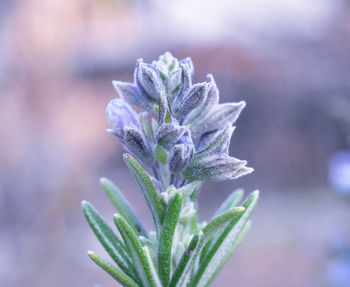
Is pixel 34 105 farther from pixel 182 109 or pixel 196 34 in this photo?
pixel 182 109

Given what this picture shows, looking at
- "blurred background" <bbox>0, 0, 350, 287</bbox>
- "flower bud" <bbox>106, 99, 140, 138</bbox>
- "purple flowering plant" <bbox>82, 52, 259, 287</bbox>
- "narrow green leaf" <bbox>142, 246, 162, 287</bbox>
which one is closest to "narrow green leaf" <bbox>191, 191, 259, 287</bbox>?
"purple flowering plant" <bbox>82, 52, 259, 287</bbox>

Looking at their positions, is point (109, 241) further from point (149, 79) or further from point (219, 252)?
point (149, 79)

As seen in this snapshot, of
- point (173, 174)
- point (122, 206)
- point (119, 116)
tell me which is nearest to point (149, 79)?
point (119, 116)

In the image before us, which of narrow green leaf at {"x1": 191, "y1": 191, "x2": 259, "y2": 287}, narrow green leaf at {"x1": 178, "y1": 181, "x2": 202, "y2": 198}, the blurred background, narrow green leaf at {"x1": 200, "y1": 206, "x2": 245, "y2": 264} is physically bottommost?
narrow green leaf at {"x1": 191, "y1": 191, "x2": 259, "y2": 287}

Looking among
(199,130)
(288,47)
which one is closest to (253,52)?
(288,47)

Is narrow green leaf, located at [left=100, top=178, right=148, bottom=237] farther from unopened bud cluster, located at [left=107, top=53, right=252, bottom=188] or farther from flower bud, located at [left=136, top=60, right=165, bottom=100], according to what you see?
flower bud, located at [left=136, top=60, right=165, bottom=100]

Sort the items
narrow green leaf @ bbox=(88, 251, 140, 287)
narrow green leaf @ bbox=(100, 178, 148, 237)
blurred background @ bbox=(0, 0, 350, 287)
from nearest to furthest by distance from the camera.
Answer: narrow green leaf @ bbox=(88, 251, 140, 287) → narrow green leaf @ bbox=(100, 178, 148, 237) → blurred background @ bbox=(0, 0, 350, 287)
